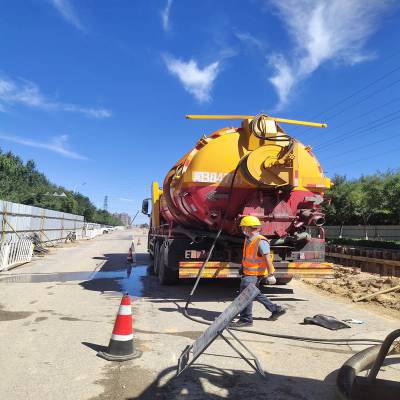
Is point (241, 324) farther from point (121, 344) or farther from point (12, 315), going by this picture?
point (12, 315)

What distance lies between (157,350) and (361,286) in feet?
23.0

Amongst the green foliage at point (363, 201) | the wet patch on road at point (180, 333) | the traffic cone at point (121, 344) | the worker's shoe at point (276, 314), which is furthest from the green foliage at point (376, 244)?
the traffic cone at point (121, 344)

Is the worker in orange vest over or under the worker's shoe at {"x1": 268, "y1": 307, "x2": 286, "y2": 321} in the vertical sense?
over

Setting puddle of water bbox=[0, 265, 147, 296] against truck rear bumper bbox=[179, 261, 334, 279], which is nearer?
truck rear bumper bbox=[179, 261, 334, 279]

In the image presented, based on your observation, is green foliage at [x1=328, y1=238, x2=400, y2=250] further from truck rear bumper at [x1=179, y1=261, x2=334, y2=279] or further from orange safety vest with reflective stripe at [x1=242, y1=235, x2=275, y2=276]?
orange safety vest with reflective stripe at [x1=242, y1=235, x2=275, y2=276]

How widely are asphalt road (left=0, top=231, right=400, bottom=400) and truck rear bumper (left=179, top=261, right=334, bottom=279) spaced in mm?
595

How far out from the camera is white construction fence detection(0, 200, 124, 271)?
15.2 metres

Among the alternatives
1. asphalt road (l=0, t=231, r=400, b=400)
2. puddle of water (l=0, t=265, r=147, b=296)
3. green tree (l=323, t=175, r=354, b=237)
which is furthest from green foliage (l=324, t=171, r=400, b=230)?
asphalt road (l=0, t=231, r=400, b=400)

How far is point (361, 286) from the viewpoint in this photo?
1060cm

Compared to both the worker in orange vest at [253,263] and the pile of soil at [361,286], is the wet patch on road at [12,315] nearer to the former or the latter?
the worker in orange vest at [253,263]

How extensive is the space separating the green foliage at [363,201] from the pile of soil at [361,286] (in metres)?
21.3

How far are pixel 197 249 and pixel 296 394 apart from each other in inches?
217

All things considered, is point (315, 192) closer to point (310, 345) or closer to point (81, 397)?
point (310, 345)

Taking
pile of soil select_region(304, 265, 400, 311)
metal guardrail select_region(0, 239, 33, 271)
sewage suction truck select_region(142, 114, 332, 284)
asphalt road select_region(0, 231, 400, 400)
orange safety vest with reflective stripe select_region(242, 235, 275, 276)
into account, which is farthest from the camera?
metal guardrail select_region(0, 239, 33, 271)
